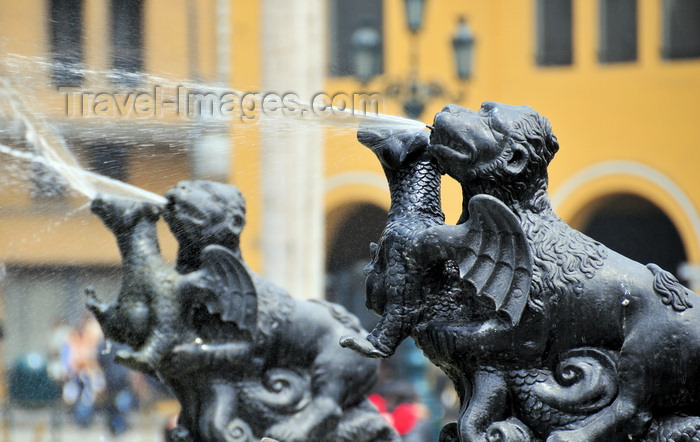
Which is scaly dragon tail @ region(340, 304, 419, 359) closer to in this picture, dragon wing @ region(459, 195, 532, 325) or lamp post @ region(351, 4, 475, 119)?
dragon wing @ region(459, 195, 532, 325)

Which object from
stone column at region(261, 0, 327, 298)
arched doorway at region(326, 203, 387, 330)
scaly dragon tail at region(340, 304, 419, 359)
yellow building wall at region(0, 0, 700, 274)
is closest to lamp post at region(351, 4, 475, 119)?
stone column at region(261, 0, 327, 298)

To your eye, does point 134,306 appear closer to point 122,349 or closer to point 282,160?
point 122,349

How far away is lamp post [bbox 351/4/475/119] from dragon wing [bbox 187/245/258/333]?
600 centimetres

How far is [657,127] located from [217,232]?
37.4 ft

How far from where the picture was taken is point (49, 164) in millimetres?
6215

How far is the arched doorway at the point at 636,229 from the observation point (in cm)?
1541

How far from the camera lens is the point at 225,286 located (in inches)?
201

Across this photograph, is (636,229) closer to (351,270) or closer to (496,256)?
(351,270)

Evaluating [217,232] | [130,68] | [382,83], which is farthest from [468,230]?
[382,83]

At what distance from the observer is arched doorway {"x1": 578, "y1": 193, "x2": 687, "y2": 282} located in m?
15.4

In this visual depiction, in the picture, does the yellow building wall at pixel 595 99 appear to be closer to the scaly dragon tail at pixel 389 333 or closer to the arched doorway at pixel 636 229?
the arched doorway at pixel 636 229

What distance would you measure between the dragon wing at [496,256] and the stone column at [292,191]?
7709mm

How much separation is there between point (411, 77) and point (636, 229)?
16.7ft

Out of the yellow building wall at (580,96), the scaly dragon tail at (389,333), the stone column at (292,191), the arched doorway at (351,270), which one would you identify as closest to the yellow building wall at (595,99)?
the yellow building wall at (580,96)
